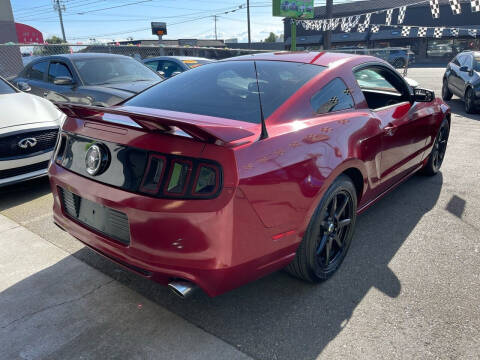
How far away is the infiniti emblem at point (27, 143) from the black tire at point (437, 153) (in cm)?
444

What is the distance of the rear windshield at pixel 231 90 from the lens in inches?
93.8

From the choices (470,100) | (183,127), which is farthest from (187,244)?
(470,100)

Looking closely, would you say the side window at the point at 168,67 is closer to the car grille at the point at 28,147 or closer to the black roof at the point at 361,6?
the car grille at the point at 28,147

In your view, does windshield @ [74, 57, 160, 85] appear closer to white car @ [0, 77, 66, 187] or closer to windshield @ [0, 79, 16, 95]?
windshield @ [0, 79, 16, 95]

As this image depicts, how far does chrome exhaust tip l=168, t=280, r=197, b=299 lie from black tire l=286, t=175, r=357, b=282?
0.74 m

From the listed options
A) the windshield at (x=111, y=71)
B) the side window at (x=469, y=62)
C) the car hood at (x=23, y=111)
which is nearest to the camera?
the car hood at (x=23, y=111)

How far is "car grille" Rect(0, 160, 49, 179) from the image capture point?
154 inches

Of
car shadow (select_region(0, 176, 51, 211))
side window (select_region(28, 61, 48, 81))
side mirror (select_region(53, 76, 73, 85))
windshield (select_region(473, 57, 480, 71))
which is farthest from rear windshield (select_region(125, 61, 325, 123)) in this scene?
windshield (select_region(473, 57, 480, 71))

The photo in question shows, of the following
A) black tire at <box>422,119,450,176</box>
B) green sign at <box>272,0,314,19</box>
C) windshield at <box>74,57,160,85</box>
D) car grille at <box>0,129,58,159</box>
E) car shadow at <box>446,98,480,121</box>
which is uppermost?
green sign at <box>272,0,314,19</box>

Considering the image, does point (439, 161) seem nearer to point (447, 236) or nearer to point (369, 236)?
point (447, 236)

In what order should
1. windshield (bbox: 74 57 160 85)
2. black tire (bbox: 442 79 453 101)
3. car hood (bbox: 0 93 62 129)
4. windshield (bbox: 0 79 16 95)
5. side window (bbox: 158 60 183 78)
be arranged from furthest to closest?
black tire (bbox: 442 79 453 101), side window (bbox: 158 60 183 78), windshield (bbox: 74 57 160 85), windshield (bbox: 0 79 16 95), car hood (bbox: 0 93 62 129)

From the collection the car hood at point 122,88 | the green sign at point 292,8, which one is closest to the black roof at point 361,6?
the green sign at point 292,8

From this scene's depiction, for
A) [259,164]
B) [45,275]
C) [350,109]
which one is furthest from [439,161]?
[45,275]

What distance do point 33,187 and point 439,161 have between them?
503cm
